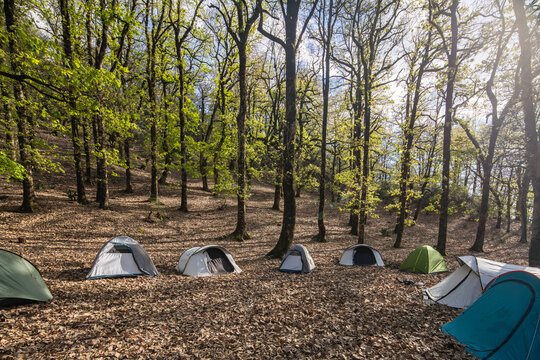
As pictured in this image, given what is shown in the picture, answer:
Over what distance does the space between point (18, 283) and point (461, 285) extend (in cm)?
1156

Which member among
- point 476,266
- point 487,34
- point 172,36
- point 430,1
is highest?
point 172,36

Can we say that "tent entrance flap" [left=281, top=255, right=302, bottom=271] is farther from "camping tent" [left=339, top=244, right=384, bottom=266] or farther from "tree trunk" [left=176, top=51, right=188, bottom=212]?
"tree trunk" [left=176, top=51, right=188, bottom=212]

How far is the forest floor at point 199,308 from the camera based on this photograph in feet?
14.5

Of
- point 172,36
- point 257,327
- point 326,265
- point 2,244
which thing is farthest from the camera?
point 172,36

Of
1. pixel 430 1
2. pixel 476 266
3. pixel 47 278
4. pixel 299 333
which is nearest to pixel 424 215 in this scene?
pixel 430 1

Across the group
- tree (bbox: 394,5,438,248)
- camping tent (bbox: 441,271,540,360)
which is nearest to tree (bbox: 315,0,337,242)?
tree (bbox: 394,5,438,248)

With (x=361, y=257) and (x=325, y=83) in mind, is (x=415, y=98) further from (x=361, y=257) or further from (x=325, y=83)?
(x=361, y=257)

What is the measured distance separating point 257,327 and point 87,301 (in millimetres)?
4487

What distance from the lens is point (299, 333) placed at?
5.02 m

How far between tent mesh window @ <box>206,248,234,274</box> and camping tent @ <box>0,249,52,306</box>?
4509 millimetres

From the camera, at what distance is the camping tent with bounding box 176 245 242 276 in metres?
8.64

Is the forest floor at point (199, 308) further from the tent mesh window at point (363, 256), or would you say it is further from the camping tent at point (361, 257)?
the tent mesh window at point (363, 256)

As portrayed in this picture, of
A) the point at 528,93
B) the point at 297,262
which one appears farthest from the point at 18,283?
the point at 528,93

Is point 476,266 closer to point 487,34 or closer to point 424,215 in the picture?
point 487,34
